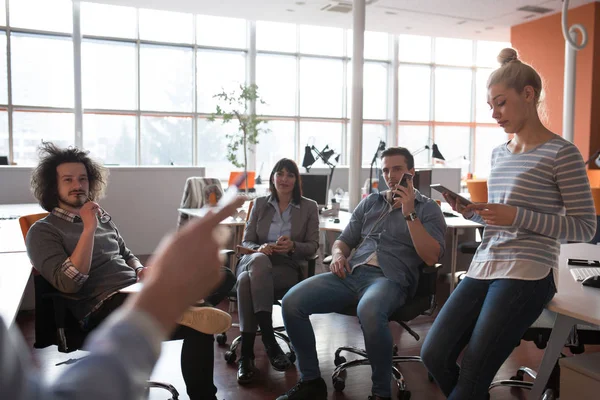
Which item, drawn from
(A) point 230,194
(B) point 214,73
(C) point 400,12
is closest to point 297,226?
(A) point 230,194

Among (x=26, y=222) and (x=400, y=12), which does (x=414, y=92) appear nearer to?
(x=400, y=12)

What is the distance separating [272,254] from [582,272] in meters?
1.74

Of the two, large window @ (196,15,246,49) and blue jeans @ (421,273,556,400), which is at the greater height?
large window @ (196,15,246,49)

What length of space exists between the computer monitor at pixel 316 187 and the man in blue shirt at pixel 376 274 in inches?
74.4

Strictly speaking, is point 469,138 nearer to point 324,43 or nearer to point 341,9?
point 324,43

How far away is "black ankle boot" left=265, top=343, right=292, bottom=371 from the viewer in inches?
117

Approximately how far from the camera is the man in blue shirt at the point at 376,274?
2.48m

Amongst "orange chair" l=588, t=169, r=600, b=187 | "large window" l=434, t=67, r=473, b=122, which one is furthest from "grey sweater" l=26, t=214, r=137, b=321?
"large window" l=434, t=67, r=473, b=122

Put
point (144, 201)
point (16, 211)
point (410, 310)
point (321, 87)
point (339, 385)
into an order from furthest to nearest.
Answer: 1. point (321, 87)
2. point (144, 201)
3. point (16, 211)
4. point (339, 385)
5. point (410, 310)

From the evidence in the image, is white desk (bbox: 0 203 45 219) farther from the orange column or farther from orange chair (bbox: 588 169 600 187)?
the orange column

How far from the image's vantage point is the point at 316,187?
195 inches

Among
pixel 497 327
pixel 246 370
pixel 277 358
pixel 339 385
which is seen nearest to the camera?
pixel 497 327

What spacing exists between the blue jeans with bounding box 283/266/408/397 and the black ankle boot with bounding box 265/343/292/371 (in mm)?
402

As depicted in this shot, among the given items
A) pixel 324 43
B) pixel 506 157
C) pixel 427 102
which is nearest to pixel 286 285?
pixel 506 157
